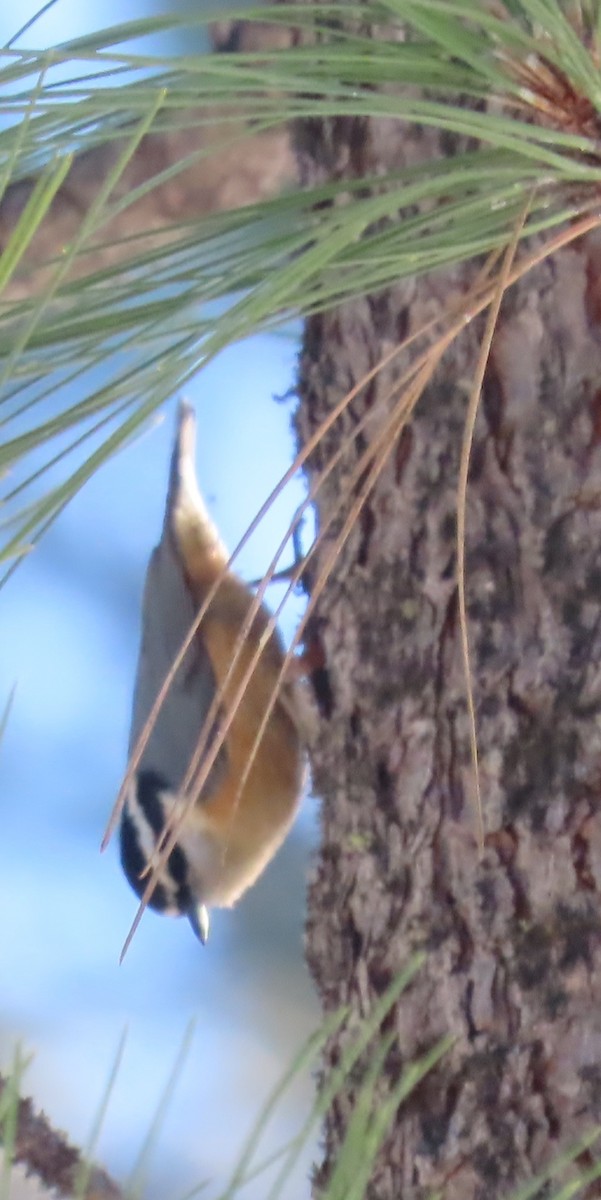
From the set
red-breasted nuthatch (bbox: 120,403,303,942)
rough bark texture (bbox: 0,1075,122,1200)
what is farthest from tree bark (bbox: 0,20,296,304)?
rough bark texture (bbox: 0,1075,122,1200)

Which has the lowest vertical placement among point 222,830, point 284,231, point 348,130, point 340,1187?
point 340,1187

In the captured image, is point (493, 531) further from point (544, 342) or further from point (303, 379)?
point (303, 379)

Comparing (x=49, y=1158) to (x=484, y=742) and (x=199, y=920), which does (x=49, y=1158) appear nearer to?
(x=484, y=742)

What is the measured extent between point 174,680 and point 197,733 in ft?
0.20

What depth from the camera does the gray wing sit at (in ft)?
4.12

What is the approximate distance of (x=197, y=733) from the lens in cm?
124

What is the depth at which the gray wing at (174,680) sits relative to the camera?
1.25 meters

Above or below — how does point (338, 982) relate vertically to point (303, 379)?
below

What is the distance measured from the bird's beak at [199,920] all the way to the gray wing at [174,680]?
17cm

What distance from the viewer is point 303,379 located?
0.90 metres

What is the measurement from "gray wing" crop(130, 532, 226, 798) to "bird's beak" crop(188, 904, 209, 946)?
6.8 inches

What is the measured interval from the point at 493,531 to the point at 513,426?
0.07m

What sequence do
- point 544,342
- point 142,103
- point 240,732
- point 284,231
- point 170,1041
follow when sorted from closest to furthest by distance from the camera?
point 142,103 < point 284,231 < point 544,342 < point 240,732 < point 170,1041

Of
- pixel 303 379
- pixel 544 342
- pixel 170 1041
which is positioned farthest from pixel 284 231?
pixel 170 1041
